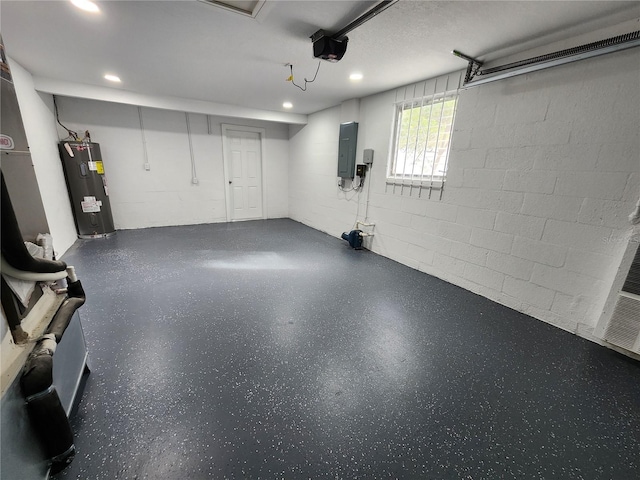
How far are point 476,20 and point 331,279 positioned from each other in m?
2.60

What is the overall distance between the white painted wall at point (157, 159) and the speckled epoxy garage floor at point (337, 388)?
8.66 feet

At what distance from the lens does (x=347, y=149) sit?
423 cm

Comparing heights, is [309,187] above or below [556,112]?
below

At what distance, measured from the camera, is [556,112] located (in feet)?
6.97

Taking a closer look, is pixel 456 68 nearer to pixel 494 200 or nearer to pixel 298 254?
pixel 494 200

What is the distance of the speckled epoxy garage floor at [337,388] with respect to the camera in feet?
3.85

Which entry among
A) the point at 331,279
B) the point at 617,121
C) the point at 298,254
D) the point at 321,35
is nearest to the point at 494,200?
the point at 617,121

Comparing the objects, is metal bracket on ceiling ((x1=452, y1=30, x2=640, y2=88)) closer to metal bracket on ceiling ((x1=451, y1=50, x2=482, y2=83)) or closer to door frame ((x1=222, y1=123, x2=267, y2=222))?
metal bracket on ceiling ((x1=451, y1=50, x2=482, y2=83))

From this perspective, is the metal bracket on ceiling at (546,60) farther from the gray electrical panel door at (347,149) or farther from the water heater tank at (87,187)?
the water heater tank at (87,187)

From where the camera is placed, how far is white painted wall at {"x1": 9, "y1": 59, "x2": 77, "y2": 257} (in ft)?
9.80

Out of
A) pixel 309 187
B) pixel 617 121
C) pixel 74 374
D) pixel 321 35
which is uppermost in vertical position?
pixel 321 35

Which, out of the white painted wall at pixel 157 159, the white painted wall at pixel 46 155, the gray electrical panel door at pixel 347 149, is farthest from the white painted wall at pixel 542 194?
the white painted wall at pixel 46 155

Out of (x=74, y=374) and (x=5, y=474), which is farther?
(x=74, y=374)

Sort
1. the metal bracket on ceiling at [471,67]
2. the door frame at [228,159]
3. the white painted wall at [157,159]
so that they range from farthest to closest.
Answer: the door frame at [228,159], the white painted wall at [157,159], the metal bracket on ceiling at [471,67]
